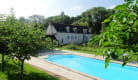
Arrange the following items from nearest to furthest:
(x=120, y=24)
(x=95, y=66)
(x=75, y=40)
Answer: (x=120, y=24)
(x=95, y=66)
(x=75, y=40)

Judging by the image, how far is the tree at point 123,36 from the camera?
141 cm

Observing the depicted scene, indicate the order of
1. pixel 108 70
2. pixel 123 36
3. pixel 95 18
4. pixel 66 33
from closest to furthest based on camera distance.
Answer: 1. pixel 123 36
2. pixel 108 70
3. pixel 66 33
4. pixel 95 18

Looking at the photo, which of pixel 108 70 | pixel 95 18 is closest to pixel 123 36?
pixel 108 70

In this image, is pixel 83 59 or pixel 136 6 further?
pixel 83 59

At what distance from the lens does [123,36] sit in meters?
1.46

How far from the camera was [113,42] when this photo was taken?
1501mm

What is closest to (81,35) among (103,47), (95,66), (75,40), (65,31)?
(75,40)

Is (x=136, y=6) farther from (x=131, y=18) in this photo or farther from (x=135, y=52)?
(x=135, y=52)

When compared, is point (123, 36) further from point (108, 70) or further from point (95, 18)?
point (95, 18)

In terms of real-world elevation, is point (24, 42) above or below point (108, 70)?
above

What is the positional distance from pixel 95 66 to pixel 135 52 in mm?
16526

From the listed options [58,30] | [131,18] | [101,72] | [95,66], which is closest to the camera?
[131,18]

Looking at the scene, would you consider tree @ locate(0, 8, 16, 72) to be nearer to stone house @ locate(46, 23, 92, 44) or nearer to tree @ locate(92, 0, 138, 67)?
tree @ locate(92, 0, 138, 67)

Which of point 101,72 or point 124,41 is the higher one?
point 124,41
